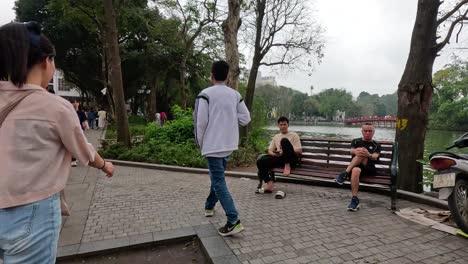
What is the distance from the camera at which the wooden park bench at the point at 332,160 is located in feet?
16.8

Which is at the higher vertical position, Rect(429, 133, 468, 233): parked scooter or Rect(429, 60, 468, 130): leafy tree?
Rect(429, 60, 468, 130): leafy tree

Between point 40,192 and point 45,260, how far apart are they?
1.11 feet

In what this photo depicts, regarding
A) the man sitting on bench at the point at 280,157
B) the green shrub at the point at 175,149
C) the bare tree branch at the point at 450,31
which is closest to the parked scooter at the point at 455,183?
the man sitting on bench at the point at 280,157

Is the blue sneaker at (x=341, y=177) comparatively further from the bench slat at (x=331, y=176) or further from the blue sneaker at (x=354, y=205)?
the blue sneaker at (x=354, y=205)

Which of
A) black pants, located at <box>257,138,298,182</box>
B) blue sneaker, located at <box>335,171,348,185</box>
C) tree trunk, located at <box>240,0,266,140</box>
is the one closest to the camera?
blue sneaker, located at <box>335,171,348,185</box>

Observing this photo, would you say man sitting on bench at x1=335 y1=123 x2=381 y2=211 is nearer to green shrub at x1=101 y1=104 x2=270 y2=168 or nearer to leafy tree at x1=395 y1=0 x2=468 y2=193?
leafy tree at x1=395 y1=0 x2=468 y2=193

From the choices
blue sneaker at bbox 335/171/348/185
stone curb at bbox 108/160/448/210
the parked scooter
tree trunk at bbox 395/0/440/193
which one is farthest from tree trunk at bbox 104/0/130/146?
the parked scooter

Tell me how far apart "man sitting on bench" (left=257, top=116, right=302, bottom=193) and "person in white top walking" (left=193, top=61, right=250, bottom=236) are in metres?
2.04

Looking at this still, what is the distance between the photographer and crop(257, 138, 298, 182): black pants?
5.80 meters

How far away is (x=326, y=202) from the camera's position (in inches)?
207

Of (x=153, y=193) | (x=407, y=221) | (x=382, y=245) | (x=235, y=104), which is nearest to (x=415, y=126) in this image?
(x=407, y=221)

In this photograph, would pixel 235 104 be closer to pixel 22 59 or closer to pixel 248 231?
pixel 248 231

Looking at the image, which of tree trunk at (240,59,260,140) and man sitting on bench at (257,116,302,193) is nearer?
man sitting on bench at (257,116,302,193)

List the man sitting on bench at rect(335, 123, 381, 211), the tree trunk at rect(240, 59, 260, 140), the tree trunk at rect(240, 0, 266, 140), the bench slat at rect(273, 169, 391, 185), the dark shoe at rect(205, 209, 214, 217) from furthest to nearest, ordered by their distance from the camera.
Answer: the tree trunk at rect(240, 0, 266, 140) → the tree trunk at rect(240, 59, 260, 140) → the man sitting on bench at rect(335, 123, 381, 211) → the bench slat at rect(273, 169, 391, 185) → the dark shoe at rect(205, 209, 214, 217)
